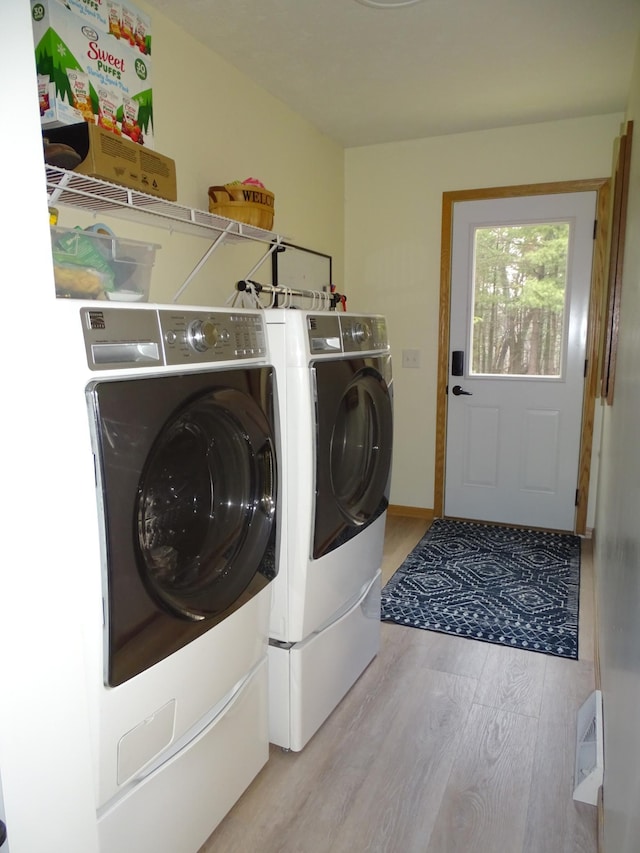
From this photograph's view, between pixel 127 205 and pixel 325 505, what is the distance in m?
1.00

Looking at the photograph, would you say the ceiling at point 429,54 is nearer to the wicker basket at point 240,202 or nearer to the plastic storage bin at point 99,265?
the wicker basket at point 240,202

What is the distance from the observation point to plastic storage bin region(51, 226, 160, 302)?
1269mm

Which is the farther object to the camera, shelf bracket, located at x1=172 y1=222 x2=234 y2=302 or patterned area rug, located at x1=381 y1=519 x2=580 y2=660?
patterned area rug, located at x1=381 y1=519 x2=580 y2=660

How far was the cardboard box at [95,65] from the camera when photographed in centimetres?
160

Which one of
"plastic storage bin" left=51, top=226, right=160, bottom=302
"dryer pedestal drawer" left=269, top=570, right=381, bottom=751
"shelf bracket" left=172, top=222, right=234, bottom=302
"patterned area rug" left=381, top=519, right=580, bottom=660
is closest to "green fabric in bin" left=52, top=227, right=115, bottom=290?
"plastic storage bin" left=51, top=226, right=160, bottom=302

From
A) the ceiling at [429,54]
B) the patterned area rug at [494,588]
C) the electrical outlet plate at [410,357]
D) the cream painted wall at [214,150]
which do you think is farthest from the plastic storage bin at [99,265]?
the electrical outlet plate at [410,357]

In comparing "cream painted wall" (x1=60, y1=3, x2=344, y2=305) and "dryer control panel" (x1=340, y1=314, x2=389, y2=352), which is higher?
"cream painted wall" (x1=60, y1=3, x2=344, y2=305)

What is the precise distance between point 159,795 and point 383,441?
1.20 metres

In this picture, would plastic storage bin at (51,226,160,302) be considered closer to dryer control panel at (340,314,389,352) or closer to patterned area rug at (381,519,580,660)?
dryer control panel at (340,314,389,352)

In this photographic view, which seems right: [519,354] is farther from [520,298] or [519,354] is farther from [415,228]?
[415,228]

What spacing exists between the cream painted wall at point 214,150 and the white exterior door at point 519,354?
1.10 metres

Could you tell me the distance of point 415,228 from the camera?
12.3ft

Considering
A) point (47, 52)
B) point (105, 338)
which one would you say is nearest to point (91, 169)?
point (47, 52)

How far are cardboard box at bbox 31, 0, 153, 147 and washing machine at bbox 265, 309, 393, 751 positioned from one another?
33.1 inches
